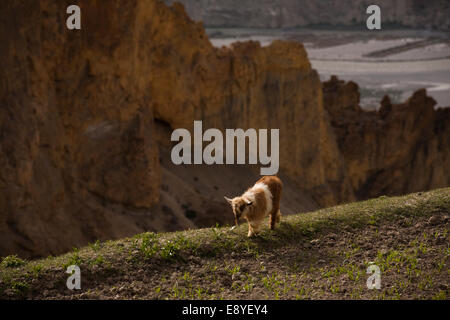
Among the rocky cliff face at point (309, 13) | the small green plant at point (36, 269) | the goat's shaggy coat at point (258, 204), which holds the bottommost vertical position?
the small green plant at point (36, 269)

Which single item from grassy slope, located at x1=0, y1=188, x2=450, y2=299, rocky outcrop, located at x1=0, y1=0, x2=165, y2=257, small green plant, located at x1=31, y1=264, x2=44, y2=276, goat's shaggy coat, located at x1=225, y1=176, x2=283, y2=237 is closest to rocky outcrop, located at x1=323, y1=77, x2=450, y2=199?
rocky outcrop, located at x1=0, y1=0, x2=165, y2=257

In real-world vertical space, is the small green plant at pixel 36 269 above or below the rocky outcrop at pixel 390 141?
above

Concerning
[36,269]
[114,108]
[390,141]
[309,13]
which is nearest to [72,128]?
[114,108]

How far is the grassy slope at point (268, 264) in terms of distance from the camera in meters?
8.71

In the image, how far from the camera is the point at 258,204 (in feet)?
33.4

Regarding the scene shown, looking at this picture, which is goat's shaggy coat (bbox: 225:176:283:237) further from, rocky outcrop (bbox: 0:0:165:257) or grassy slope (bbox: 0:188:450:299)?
rocky outcrop (bbox: 0:0:165:257)

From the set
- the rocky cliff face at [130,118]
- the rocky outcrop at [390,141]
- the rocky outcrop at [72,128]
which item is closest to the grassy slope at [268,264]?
the rocky outcrop at [72,128]

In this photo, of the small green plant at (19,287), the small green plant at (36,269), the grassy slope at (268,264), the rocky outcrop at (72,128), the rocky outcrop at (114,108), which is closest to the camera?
the grassy slope at (268,264)

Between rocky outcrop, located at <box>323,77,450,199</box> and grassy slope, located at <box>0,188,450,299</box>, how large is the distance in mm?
30130

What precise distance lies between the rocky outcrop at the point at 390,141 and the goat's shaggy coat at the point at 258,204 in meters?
30.8

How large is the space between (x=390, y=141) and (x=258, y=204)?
33322 mm

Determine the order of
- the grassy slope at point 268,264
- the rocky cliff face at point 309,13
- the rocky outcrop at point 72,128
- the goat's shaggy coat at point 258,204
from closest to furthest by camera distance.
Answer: the grassy slope at point 268,264 < the goat's shaggy coat at point 258,204 < the rocky outcrop at point 72,128 < the rocky cliff face at point 309,13

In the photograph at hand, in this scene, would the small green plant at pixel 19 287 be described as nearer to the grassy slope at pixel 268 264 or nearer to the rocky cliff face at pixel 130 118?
the grassy slope at pixel 268 264

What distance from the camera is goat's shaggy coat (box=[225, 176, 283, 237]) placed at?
10.0m
